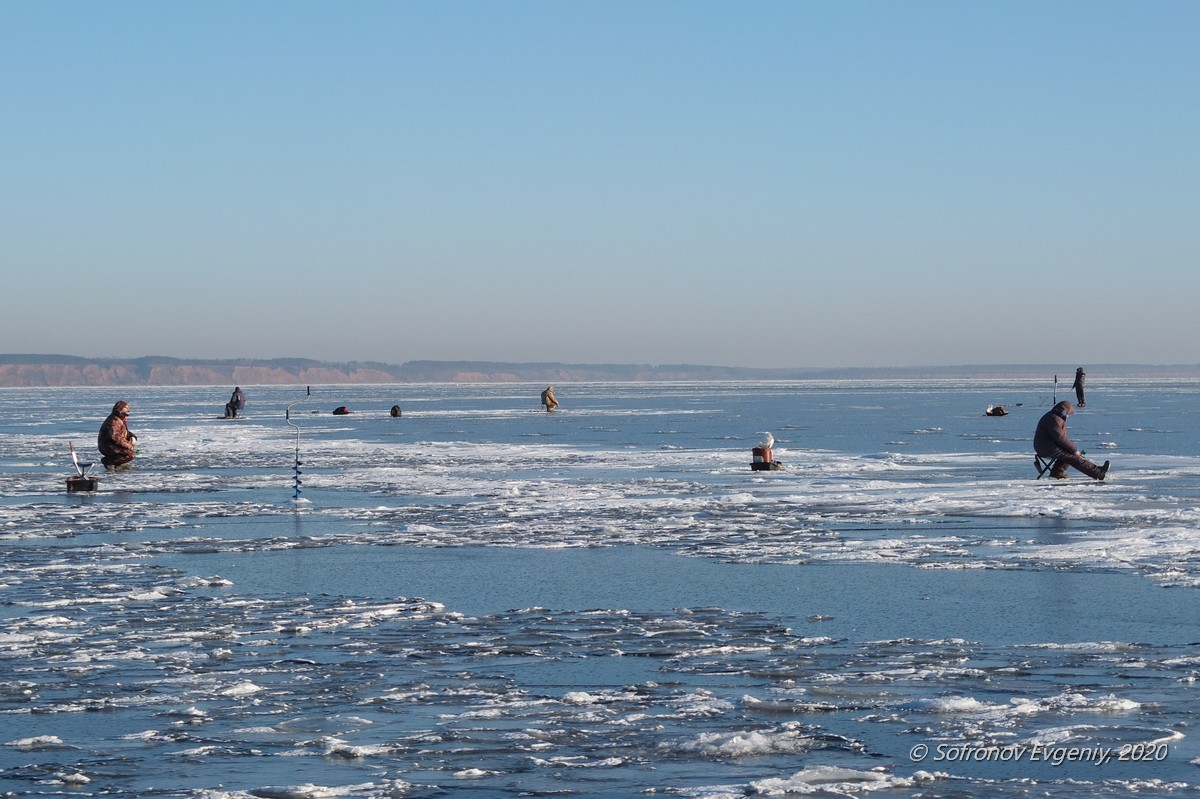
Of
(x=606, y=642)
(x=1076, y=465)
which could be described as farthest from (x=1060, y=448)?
(x=606, y=642)

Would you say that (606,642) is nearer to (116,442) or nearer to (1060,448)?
(1060,448)

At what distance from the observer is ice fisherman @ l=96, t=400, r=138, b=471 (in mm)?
29109

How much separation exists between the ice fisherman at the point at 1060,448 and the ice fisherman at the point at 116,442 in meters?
17.7

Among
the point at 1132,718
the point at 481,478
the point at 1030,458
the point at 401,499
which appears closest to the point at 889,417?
the point at 1030,458

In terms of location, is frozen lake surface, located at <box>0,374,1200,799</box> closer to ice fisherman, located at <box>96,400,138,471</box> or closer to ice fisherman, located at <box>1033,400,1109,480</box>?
ice fisherman, located at <box>1033,400,1109,480</box>

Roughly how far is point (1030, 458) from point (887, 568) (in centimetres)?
1754

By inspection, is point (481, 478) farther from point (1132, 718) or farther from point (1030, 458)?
point (1132, 718)

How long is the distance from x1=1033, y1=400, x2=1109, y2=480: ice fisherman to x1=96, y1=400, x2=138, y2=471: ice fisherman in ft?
57.9

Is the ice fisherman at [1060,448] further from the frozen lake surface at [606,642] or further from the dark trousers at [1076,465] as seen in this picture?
the frozen lake surface at [606,642]

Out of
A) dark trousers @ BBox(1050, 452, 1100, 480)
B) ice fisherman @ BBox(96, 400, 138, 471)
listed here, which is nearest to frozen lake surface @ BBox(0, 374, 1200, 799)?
dark trousers @ BBox(1050, 452, 1100, 480)

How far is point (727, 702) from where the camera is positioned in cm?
836

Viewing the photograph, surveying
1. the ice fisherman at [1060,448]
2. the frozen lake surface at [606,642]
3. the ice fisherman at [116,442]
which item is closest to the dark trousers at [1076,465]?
the ice fisherman at [1060,448]

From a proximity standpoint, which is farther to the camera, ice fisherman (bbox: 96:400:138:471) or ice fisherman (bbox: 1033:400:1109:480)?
ice fisherman (bbox: 96:400:138:471)

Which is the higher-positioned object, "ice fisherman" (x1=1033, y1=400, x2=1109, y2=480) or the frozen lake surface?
"ice fisherman" (x1=1033, y1=400, x2=1109, y2=480)
